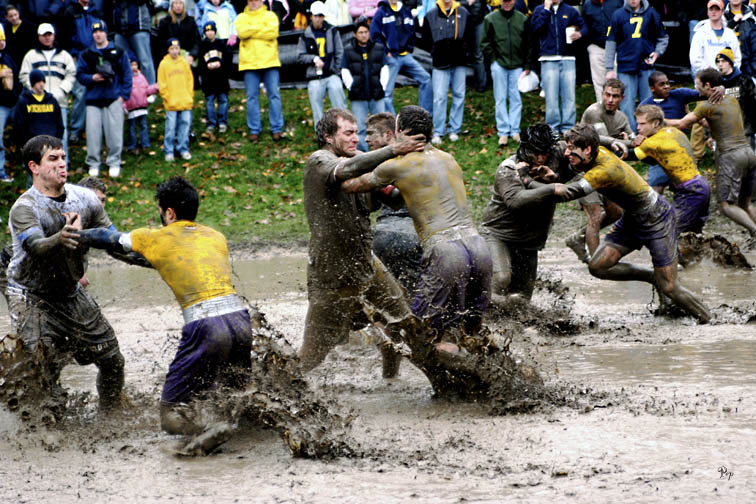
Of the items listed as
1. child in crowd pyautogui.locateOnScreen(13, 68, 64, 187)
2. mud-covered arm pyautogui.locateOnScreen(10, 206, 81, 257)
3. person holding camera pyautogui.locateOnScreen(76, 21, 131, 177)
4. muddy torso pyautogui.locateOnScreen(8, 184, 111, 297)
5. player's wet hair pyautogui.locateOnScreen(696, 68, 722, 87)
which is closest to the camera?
mud-covered arm pyautogui.locateOnScreen(10, 206, 81, 257)

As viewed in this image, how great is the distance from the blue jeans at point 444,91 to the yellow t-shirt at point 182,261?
420 inches

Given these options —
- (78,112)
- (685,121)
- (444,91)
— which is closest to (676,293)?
(685,121)

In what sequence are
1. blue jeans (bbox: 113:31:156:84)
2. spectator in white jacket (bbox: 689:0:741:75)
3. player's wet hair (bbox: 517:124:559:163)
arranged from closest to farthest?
player's wet hair (bbox: 517:124:559:163)
spectator in white jacket (bbox: 689:0:741:75)
blue jeans (bbox: 113:31:156:84)

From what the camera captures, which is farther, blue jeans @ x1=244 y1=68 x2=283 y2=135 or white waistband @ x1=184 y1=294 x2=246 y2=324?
blue jeans @ x1=244 y1=68 x2=283 y2=135

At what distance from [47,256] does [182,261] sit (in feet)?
3.42

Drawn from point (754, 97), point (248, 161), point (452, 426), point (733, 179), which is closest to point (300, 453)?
point (452, 426)

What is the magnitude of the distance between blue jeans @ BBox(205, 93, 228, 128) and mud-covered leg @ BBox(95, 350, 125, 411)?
37.1 ft

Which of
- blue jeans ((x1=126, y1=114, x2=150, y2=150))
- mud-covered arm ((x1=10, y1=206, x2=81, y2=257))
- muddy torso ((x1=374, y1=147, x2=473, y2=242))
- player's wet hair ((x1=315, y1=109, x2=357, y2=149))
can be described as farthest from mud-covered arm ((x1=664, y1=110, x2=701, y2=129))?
blue jeans ((x1=126, y1=114, x2=150, y2=150))

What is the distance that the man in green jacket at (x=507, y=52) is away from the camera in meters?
16.2

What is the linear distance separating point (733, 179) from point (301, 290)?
523cm

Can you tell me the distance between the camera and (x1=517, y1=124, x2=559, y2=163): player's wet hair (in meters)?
8.28

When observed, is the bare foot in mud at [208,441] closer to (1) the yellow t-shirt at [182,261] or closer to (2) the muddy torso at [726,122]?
(1) the yellow t-shirt at [182,261]

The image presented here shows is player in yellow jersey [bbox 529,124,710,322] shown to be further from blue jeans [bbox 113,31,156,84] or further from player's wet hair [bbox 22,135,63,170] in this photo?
blue jeans [bbox 113,31,156,84]

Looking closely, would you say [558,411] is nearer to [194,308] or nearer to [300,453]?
[300,453]
